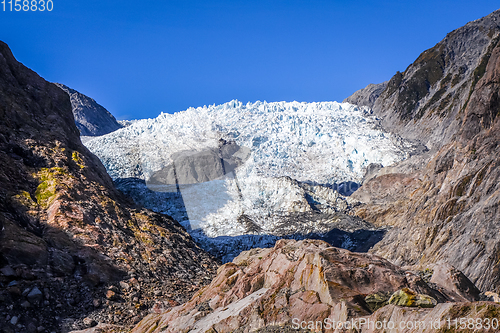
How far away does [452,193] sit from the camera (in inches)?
1574

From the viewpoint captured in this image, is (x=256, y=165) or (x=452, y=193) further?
(x=256, y=165)

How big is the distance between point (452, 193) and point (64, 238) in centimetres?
3613

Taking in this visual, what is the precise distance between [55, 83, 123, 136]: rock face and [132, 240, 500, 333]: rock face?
14290 centimetres

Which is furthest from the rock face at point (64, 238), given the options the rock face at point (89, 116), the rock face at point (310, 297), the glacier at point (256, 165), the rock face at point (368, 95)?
the rock face at point (89, 116)

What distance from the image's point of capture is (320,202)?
78.4m

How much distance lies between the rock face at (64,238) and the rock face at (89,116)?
115m

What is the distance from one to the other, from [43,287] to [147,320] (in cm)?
734

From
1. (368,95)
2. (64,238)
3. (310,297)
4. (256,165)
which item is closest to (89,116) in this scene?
(256,165)

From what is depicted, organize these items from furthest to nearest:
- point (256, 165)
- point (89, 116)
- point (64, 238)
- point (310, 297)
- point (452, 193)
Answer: point (89, 116) → point (256, 165) → point (452, 193) → point (64, 238) → point (310, 297)

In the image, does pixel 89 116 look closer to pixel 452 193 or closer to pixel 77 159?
pixel 77 159

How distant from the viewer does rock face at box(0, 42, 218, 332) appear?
997 inches

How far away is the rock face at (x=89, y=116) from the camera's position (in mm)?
156250

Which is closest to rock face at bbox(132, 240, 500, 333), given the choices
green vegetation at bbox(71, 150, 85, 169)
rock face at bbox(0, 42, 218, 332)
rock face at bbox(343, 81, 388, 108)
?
rock face at bbox(0, 42, 218, 332)

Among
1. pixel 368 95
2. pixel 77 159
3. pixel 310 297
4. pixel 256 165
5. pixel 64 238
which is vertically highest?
pixel 368 95
